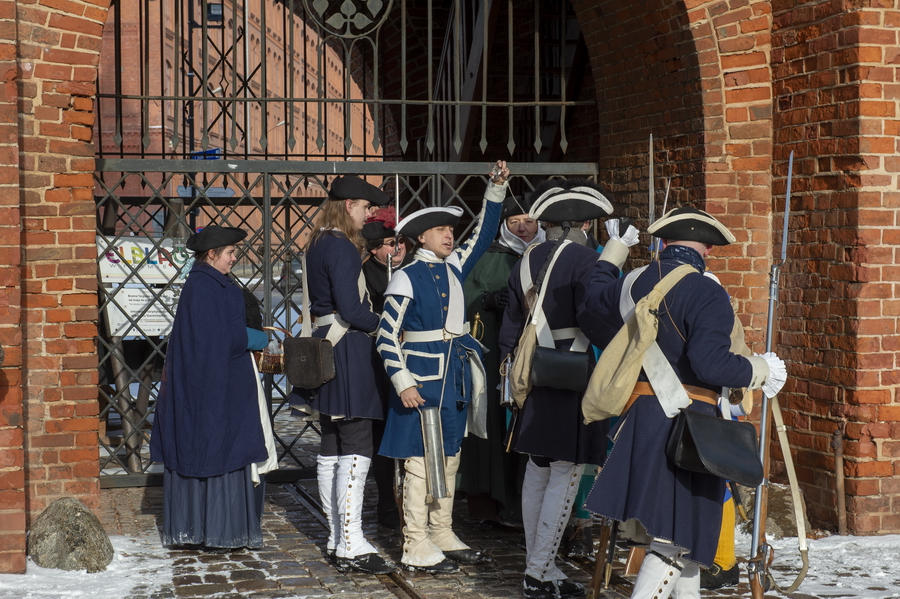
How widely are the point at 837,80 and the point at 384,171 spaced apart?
105 inches

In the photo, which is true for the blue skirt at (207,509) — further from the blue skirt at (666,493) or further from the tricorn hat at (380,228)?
the blue skirt at (666,493)

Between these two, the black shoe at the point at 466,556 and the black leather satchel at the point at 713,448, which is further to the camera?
the black shoe at the point at 466,556

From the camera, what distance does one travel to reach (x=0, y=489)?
15.6ft

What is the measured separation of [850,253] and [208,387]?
3387mm

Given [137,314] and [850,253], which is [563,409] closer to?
[850,253]

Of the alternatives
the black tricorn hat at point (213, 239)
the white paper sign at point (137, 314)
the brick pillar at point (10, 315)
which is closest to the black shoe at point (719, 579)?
the black tricorn hat at point (213, 239)

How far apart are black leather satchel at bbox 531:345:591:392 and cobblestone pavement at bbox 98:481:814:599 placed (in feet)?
3.11

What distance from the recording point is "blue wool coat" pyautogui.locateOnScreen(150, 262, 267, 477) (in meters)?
5.17

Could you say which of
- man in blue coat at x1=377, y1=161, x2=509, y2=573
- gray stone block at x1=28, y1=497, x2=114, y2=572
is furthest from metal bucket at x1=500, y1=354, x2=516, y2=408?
gray stone block at x1=28, y1=497, x2=114, y2=572

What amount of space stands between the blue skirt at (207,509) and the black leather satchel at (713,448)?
2.53 metres

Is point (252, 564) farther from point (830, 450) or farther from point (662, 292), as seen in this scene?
point (830, 450)

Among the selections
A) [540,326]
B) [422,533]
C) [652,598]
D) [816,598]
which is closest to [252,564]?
[422,533]

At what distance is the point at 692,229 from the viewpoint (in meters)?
3.72

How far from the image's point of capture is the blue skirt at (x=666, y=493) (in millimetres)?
3611
